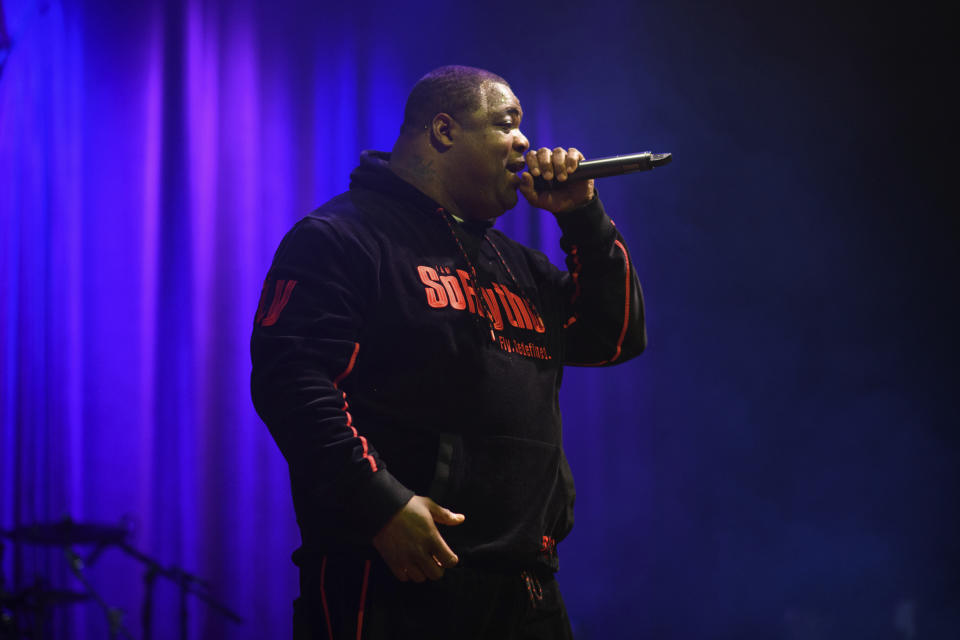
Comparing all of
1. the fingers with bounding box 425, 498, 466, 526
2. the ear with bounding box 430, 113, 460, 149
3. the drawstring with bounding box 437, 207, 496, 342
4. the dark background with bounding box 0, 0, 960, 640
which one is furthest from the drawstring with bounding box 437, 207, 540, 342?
the dark background with bounding box 0, 0, 960, 640

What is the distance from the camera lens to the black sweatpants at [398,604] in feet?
Answer: 3.35

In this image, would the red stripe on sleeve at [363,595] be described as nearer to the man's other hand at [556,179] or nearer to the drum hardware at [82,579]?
the man's other hand at [556,179]

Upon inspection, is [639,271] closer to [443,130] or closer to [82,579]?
[443,130]

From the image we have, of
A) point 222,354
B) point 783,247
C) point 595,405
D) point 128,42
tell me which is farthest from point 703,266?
point 128,42

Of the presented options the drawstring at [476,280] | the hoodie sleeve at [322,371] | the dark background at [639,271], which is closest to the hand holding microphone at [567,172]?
the drawstring at [476,280]

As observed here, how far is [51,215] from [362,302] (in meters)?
1.82

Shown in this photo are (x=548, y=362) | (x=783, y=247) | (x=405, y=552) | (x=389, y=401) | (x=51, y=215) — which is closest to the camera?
(x=405, y=552)

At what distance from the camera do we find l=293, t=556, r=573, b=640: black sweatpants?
1021 mm

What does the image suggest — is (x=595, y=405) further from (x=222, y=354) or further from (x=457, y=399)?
(x=457, y=399)

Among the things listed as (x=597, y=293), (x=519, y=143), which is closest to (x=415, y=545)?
(x=597, y=293)

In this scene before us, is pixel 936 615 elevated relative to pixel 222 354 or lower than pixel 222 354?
lower

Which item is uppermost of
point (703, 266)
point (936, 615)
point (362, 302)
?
point (703, 266)

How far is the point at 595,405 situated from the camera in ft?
9.53

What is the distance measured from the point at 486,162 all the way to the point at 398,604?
0.71 metres
